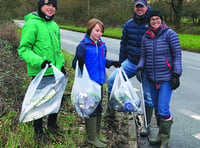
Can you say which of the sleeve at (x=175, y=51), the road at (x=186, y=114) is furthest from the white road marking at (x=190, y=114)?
the sleeve at (x=175, y=51)

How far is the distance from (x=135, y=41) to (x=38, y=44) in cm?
152

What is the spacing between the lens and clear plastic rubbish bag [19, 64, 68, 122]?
271 cm

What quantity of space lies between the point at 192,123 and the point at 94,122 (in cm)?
209

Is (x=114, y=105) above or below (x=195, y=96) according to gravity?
above

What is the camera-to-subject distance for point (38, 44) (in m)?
2.84

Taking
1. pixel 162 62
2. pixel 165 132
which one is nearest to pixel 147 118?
pixel 165 132

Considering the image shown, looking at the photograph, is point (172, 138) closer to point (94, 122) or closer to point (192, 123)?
point (192, 123)

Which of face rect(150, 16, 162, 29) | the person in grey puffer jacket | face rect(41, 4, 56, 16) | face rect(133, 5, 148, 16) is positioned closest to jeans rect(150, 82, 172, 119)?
the person in grey puffer jacket

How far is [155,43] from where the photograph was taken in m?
3.24

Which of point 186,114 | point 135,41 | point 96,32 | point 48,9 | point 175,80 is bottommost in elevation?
point 186,114

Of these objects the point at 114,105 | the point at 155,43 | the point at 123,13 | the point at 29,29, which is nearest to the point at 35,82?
the point at 29,29

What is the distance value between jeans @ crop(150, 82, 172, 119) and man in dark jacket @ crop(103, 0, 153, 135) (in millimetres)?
312

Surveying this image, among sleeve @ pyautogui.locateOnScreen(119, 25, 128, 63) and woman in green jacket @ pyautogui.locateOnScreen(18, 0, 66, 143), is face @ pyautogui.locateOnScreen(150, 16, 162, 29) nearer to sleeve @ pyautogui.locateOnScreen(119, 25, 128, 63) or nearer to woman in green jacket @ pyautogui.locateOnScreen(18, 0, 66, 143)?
sleeve @ pyautogui.locateOnScreen(119, 25, 128, 63)

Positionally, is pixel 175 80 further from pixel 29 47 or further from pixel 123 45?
pixel 29 47
